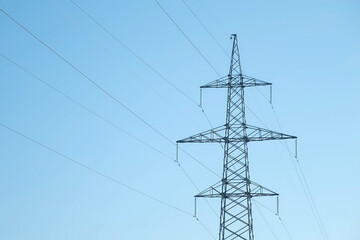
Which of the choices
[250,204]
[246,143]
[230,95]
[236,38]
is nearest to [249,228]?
[250,204]

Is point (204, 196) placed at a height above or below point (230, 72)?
below

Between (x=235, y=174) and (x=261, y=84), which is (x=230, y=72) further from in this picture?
(x=235, y=174)

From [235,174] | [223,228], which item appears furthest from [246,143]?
[223,228]

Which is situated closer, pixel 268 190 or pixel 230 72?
pixel 268 190

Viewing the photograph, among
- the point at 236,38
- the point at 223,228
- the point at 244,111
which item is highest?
the point at 236,38

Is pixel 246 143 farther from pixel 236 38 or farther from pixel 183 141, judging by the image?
pixel 236 38

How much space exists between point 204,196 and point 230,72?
8.47 meters

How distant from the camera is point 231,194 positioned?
4938cm

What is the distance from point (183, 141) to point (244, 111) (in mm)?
4491

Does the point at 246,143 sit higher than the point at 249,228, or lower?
higher

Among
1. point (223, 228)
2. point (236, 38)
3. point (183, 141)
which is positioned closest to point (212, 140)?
point (183, 141)

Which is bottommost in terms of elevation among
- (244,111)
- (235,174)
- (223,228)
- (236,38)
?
(223,228)

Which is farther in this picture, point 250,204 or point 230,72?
point 230,72

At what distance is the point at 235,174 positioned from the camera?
50000mm
